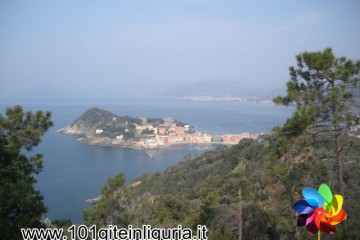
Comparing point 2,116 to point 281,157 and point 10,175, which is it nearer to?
point 10,175

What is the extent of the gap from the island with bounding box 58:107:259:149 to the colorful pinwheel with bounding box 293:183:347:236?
113 ft

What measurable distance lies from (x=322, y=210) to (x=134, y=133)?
134ft

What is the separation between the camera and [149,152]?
114ft

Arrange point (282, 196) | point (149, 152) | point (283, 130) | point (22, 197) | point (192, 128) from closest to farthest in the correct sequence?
point (22, 197) < point (283, 130) < point (282, 196) < point (149, 152) < point (192, 128)

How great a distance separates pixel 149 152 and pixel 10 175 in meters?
32.3

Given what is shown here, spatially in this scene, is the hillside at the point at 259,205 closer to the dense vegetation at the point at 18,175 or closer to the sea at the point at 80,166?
the dense vegetation at the point at 18,175

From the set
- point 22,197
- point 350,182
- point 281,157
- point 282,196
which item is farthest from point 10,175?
point 350,182

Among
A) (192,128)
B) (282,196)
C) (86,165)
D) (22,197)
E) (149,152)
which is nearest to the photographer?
Answer: (22,197)

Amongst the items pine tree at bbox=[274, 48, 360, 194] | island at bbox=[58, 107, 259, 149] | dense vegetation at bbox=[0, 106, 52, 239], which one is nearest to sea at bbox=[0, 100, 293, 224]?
island at bbox=[58, 107, 259, 149]

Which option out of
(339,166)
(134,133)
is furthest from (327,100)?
(134,133)

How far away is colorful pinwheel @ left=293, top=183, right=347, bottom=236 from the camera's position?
2.67m

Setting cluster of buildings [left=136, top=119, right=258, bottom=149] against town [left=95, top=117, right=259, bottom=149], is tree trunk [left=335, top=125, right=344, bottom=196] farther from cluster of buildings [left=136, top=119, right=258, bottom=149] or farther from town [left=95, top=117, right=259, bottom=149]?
town [left=95, top=117, right=259, bottom=149]

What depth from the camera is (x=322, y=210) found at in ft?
8.86

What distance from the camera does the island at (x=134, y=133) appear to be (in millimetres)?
38938
